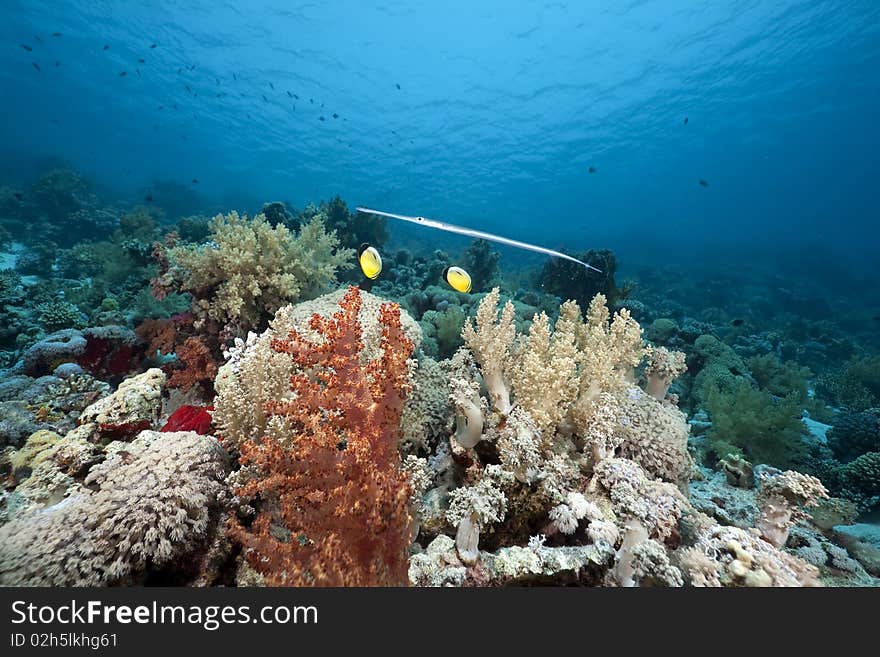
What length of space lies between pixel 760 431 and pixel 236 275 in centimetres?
783

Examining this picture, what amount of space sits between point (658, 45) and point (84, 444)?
63.4m

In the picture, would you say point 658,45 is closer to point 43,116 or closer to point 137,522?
point 137,522

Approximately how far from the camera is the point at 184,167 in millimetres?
81875

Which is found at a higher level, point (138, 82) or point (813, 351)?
point (138, 82)

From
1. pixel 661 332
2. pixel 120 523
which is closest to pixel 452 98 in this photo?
pixel 661 332

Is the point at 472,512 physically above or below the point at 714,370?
above

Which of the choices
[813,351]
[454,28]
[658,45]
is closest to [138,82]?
[454,28]

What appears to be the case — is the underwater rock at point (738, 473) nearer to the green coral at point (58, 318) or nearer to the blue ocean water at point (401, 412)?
the blue ocean water at point (401, 412)

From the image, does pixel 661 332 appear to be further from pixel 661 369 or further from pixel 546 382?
pixel 546 382

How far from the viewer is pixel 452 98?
59.3 meters

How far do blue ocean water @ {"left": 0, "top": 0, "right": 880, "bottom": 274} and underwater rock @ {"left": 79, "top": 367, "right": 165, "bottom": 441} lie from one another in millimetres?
42690

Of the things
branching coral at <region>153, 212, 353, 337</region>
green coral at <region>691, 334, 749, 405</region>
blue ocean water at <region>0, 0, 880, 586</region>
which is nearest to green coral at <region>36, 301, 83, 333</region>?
blue ocean water at <region>0, 0, 880, 586</region>

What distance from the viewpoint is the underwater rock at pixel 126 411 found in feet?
9.41

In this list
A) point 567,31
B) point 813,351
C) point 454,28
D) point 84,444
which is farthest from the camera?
point 454,28
